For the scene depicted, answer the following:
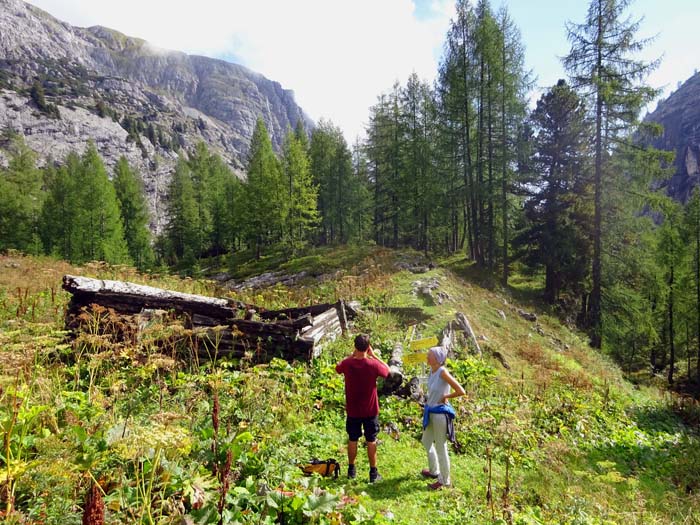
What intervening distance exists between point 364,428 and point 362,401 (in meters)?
0.37

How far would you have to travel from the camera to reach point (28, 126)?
333 ft

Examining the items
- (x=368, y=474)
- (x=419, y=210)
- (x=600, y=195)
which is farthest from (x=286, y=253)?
(x=368, y=474)

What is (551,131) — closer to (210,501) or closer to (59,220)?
(210,501)

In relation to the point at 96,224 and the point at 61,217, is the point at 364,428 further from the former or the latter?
the point at 61,217

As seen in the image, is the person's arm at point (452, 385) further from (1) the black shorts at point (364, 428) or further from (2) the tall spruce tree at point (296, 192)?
(2) the tall spruce tree at point (296, 192)

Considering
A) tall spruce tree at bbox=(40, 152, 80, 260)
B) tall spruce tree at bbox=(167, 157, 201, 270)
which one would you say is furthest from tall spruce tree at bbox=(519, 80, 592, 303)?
tall spruce tree at bbox=(40, 152, 80, 260)

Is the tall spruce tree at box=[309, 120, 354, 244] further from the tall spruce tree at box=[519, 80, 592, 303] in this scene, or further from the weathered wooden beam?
the weathered wooden beam

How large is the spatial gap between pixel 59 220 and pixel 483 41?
4181 centimetres

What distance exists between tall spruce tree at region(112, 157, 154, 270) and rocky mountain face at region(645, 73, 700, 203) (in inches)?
4136

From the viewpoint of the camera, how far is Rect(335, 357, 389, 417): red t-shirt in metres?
5.20

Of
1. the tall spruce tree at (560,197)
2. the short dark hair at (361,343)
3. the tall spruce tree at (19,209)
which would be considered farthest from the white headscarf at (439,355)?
the tall spruce tree at (19,209)

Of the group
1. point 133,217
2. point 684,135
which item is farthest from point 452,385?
point 684,135

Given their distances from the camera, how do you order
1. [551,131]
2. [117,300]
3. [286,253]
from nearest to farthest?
1. [117,300]
2. [551,131]
3. [286,253]

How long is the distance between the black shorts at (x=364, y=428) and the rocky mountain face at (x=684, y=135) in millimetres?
109009
